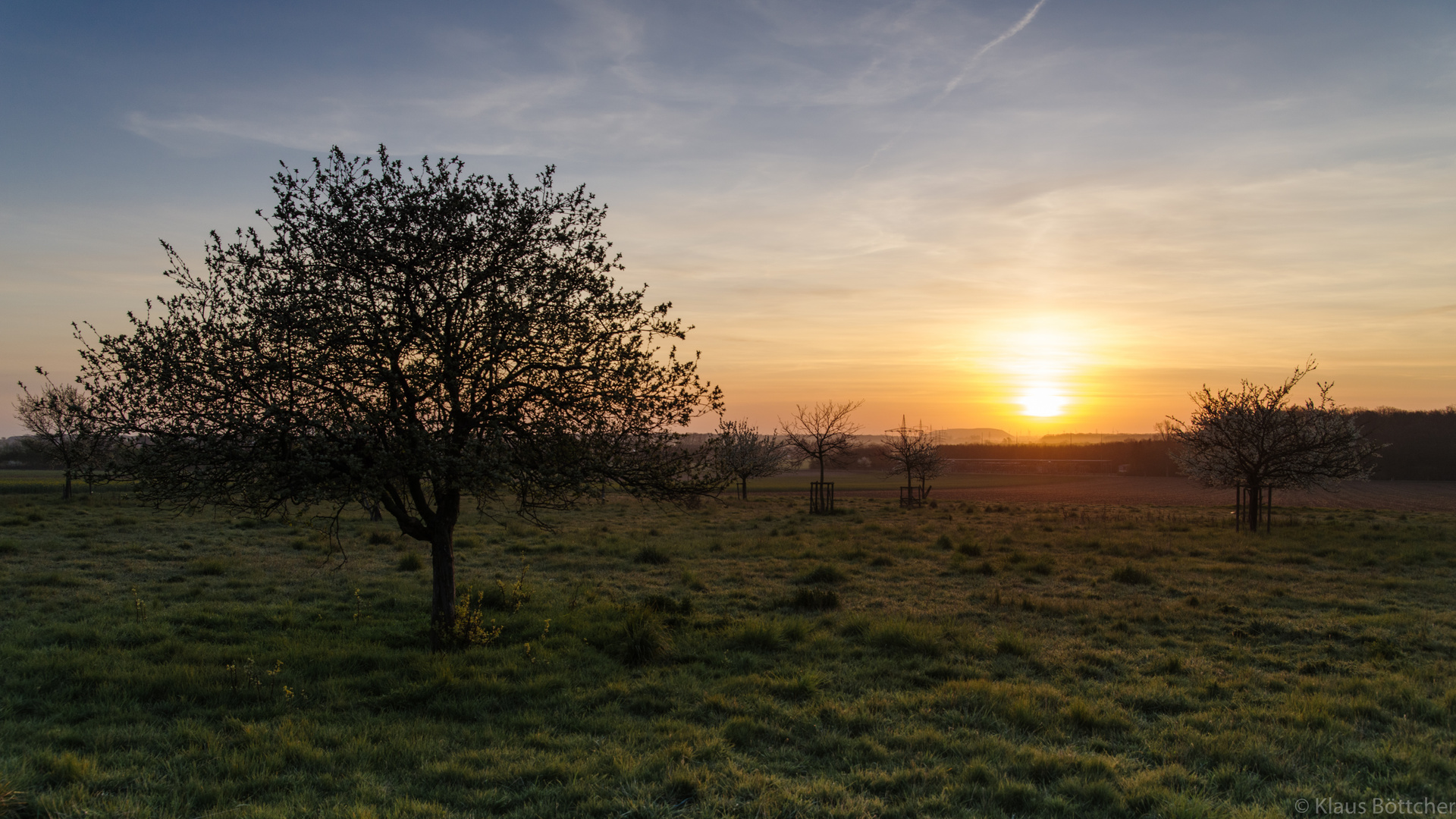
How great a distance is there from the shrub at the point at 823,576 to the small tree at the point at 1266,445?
68.8 ft

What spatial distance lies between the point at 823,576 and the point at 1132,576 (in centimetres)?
708

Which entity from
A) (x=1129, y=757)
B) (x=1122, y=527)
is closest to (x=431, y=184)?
(x=1129, y=757)

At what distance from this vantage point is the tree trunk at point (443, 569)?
10.7 metres

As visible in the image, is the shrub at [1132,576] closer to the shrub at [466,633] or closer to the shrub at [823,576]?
the shrub at [823,576]

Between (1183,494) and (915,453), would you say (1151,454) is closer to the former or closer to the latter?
(1183,494)

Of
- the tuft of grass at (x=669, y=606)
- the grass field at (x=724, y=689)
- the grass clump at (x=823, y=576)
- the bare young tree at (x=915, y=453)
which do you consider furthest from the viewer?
the bare young tree at (x=915, y=453)

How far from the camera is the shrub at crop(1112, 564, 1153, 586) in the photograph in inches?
664

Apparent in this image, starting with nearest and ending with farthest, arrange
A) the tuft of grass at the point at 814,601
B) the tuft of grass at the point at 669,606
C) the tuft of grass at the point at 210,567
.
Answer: the tuft of grass at the point at 669,606
the tuft of grass at the point at 814,601
the tuft of grass at the point at 210,567

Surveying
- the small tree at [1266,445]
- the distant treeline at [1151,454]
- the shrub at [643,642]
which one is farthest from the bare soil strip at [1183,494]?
the shrub at [643,642]

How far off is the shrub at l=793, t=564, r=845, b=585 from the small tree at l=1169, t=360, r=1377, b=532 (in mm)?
20969

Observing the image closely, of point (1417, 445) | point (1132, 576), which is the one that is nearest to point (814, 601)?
point (1132, 576)

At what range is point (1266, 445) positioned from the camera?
29906mm

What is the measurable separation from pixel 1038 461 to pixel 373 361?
135m

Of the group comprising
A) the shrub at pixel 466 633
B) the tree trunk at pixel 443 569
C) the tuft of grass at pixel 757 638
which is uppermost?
the tree trunk at pixel 443 569
